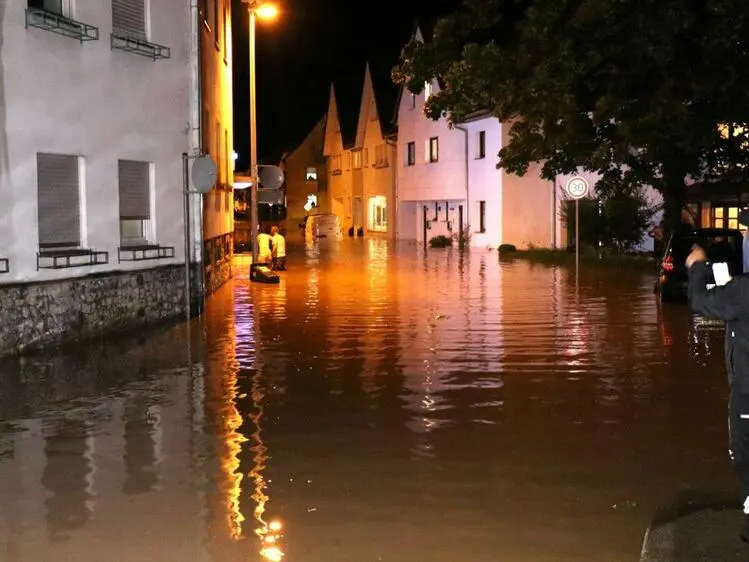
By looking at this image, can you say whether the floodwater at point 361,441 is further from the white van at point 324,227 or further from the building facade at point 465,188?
the white van at point 324,227

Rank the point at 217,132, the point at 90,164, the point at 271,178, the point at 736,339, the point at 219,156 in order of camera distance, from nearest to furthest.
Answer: the point at 736,339 → the point at 90,164 → the point at 217,132 → the point at 219,156 → the point at 271,178

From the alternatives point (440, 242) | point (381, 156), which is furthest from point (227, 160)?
point (381, 156)

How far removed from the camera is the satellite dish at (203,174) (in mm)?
15109

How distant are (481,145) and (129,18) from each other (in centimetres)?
3044

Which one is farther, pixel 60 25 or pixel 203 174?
pixel 203 174

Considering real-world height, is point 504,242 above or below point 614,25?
below

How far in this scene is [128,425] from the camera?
9102 millimetres

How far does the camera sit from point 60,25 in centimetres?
1398

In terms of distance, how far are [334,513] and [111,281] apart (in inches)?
392

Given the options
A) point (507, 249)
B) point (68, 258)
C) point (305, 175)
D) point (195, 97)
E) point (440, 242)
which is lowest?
point (507, 249)

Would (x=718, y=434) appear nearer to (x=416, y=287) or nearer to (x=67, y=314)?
(x=67, y=314)

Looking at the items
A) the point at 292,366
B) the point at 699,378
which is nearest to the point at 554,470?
the point at 699,378

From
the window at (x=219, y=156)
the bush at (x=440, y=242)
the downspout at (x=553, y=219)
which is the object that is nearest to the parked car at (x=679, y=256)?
the window at (x=219, y=156)

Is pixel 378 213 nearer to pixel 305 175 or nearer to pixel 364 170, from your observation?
pixel 364 170
